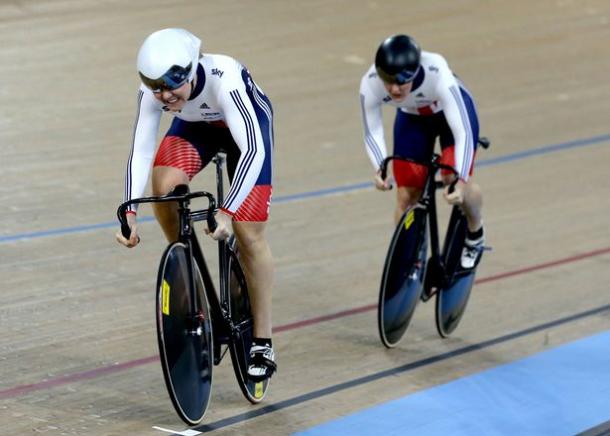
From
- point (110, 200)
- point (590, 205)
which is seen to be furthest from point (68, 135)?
point (590, 205)

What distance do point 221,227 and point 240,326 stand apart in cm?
53

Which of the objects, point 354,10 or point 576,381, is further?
point 354,10

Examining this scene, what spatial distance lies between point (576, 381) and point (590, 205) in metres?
2.77

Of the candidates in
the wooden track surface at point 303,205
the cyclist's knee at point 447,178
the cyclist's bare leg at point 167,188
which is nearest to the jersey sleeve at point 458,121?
the cyclist's knee at point 447,178

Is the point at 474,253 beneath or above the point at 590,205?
above

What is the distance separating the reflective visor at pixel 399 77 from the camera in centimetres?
426

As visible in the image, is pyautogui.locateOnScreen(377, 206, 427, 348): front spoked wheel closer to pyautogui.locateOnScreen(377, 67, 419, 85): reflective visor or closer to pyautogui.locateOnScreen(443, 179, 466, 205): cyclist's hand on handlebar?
pyautogui.locateOnScreen(443, 179, 466, 205): cyclist's hand on handlebar

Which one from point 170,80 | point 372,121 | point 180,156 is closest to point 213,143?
point 180,156

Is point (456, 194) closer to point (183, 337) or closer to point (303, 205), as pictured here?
point (183, 337)

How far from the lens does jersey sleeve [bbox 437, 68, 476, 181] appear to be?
4477 mm

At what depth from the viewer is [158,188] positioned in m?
3.73

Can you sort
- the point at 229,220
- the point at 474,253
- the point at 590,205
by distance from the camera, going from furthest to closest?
the point at 590,205, the point at 474,253, the point at 229,220

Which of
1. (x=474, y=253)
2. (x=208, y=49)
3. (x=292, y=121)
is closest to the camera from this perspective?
(x=474, y=253)

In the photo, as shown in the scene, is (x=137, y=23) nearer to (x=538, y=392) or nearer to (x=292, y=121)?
(x=292, y=121)
